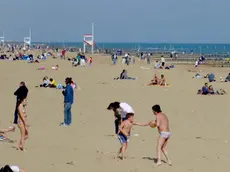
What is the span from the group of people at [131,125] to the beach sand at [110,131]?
0.96 feet

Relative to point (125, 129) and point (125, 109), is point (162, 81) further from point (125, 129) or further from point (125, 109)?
point (125, 129)

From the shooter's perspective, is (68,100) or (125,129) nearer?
(125,129)

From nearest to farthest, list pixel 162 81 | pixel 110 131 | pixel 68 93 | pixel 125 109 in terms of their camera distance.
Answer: pixel 125 109 → pixel 110 131 → pixel 68 93 → pixel 162 81

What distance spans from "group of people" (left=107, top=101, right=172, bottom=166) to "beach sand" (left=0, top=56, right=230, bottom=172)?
0.96 ft

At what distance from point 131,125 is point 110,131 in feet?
13.4

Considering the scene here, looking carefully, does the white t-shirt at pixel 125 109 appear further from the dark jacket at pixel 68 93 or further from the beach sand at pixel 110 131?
the dark jacket at pixel 68 93

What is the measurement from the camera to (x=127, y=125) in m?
10.5

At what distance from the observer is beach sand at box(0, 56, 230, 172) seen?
10391 mm

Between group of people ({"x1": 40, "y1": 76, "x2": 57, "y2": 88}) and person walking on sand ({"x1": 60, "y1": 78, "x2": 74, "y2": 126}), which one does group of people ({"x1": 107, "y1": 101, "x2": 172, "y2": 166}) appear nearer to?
person walking on sand ({"x1": 60, "y1": 78, "x2": 74, "y2": 126})

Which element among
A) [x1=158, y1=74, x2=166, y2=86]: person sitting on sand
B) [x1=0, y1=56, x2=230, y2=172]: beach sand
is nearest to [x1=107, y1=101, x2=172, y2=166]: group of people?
[x1=0, y1=56, x2=230, y2=172]: beach sand

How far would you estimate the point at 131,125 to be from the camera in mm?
10492

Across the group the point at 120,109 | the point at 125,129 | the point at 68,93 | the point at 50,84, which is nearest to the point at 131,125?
the point at 125,129

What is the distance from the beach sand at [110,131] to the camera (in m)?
10.4

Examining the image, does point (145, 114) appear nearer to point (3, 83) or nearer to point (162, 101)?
point (162, 101)
